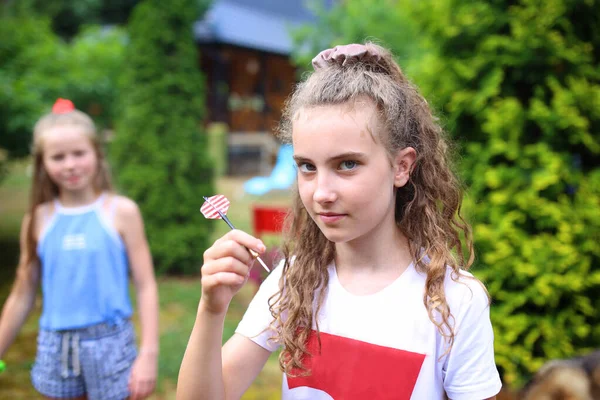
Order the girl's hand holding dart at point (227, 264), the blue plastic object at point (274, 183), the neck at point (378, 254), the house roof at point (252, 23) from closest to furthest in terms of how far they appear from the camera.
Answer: the girl's hand holding dart at point (227, 264) < the neck at point (378, 254) < the blue plastic object at point (274, 183) < the house roof at point (252, 23)

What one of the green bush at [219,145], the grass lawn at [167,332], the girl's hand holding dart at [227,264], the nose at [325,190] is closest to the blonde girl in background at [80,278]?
the girl's hand holding dart at [227,264]

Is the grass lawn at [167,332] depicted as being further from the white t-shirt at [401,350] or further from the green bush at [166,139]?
the white t-shirt at [401,350]

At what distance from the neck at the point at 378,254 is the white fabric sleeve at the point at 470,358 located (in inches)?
7.4

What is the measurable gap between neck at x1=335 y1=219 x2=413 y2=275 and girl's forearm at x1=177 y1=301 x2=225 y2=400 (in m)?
0.39

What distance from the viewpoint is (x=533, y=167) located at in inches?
145

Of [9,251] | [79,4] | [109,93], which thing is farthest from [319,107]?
[79,4]

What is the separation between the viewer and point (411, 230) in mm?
1605

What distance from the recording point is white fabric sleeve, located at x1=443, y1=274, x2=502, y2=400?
1.40 meters

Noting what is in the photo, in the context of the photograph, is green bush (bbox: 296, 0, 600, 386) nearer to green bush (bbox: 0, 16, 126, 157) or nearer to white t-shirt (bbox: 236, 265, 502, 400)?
white t-shirt (bbox: 236, 265, 502, 400)

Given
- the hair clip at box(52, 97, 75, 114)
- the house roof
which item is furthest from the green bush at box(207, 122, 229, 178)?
the hair clip at box(52, 97, 75, 114)

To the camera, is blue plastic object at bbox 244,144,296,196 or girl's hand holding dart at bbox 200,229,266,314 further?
blue plastic object at bbox 244,144,296,196

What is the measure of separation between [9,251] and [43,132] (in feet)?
19.9

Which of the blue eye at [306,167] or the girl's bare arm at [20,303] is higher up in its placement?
the blue eye at [306,167]

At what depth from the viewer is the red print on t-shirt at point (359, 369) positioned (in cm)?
142
